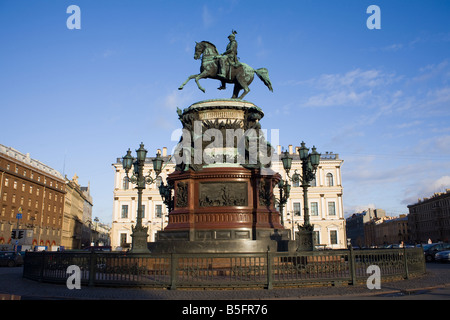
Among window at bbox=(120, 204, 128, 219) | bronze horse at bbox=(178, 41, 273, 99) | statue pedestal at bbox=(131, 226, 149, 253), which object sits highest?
bronze horse at bbox=(178, 41, 273, 99)

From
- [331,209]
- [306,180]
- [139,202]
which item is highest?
[331,209]

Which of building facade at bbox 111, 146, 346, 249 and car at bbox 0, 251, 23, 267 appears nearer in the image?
car at bbox 0, 251, 23, 267

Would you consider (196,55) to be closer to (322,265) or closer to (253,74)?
(253,74)

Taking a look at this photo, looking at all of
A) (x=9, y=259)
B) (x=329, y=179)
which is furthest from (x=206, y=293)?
(x=329, y=179)

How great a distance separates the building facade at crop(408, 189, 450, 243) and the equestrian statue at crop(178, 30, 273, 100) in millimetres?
84187

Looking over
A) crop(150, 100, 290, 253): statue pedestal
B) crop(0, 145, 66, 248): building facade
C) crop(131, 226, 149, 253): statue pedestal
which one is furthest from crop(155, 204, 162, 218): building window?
crop(131, 226, 149, 253): statue pedestal

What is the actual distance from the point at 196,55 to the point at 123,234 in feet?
172

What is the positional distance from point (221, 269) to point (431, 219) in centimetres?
10719

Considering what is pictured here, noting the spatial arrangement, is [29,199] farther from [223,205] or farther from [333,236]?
[223,205]

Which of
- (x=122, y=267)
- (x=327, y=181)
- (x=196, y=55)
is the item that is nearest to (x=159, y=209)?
(x=327, y=181)

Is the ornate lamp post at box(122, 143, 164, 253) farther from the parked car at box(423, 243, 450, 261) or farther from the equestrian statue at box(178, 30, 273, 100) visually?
the parked car at box(423, 243, 450, 261)

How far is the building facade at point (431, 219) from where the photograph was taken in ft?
308

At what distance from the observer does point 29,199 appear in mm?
64062

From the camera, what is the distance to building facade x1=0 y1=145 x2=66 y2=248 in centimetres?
5584
